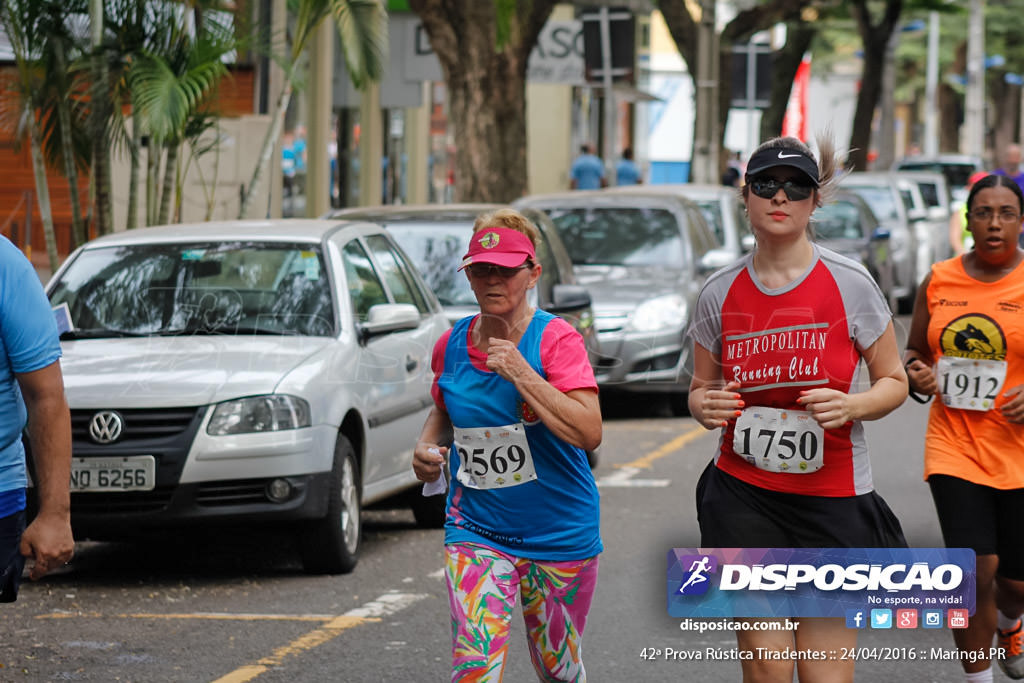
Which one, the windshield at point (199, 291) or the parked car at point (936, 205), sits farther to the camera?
the parked car at point (936, 205)

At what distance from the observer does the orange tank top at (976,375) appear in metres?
5.77

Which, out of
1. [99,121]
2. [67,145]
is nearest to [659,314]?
[99,121]

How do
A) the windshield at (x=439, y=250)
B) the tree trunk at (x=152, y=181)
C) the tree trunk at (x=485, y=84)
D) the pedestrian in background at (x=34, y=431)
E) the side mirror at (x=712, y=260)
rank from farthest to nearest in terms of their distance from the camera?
1. the tree trunk at (x=485, y=84)
2. the side mirror at (x=712, y=260)
3. the tree trunk at (x=152, y=181)
4. the windshield at (x=439, y=250)
5. the pedestrian in background at (x=34, y=431)

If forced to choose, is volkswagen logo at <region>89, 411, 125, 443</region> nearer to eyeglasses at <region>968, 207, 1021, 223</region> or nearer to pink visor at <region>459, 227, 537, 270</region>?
pink visor at <region>459, 227, 537, 270</region>

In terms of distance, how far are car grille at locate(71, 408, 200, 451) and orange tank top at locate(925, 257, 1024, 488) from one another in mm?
3394

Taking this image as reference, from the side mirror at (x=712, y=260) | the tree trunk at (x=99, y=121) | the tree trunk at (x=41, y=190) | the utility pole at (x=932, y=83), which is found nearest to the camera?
the tree trunk at (x=99, y=121)

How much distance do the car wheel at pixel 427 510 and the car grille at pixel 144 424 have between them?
2124 mm

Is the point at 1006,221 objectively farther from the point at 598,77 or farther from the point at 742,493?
the point at 598,77

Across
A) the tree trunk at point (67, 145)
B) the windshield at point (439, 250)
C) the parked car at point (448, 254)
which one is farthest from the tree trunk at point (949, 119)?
the windshield at point (439, 250)

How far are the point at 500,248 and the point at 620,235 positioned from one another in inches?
417

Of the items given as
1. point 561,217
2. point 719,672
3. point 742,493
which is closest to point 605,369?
point 561,217

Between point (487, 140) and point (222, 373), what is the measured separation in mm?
11828

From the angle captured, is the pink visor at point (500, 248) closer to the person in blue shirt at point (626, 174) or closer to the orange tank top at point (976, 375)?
the orange tank top at point (976, 375)

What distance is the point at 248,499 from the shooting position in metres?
7.93
